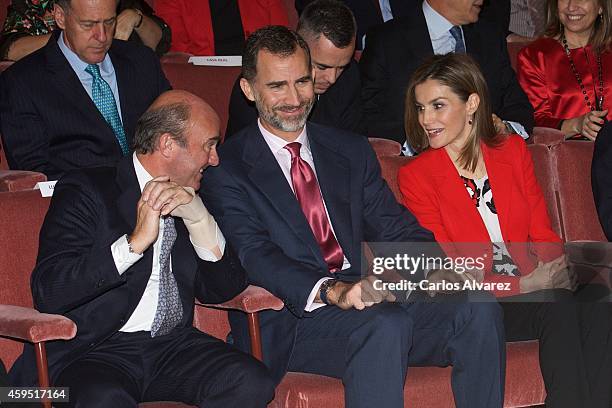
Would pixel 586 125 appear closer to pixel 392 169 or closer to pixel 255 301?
pixel 392 169

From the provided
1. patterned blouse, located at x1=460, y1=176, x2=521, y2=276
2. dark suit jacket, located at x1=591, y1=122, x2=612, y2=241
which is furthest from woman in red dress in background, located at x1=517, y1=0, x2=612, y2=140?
patterned blouse, located at x1=460, y1=176, x2=521, y2=276

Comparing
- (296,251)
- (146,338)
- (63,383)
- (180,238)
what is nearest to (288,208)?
(296,251)

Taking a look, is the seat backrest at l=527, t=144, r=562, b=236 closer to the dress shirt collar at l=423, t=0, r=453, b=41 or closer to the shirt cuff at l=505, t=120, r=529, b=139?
the shirt cuff at l=505, t=120, r=529, b=139

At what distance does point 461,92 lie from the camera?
3.53 meters

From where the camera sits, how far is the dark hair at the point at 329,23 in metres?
3.83

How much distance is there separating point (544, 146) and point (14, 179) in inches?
72.7

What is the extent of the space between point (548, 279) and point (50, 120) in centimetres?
173

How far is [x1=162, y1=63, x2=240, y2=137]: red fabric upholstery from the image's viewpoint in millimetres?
4312

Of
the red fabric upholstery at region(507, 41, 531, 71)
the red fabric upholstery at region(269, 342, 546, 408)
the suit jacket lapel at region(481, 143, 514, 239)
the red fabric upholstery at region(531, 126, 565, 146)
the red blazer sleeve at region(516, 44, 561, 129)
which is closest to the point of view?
the red fabric upholstery at region(269, 342, 546, 408)

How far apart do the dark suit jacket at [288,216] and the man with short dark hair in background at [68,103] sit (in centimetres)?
60

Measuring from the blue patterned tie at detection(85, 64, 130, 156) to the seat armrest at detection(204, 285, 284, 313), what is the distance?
93cm

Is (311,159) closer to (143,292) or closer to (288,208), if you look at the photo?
(288,208)

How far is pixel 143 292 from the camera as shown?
2945 mm

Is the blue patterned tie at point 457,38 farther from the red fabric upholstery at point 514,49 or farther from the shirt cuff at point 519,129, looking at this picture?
the red fabric upholstery at point 514,49
